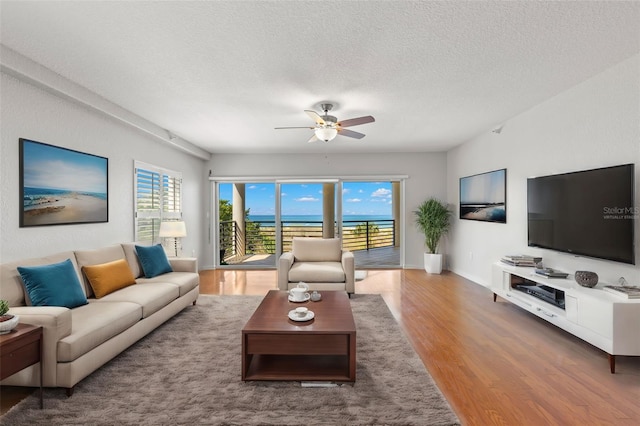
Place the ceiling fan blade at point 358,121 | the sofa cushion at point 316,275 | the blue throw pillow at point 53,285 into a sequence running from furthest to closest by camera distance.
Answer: the sofa cushion at point 316,275
the ceiling fan blade at point 358,121
the blue throw pillow at point 53,285

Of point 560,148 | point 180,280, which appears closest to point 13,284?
point 180,280

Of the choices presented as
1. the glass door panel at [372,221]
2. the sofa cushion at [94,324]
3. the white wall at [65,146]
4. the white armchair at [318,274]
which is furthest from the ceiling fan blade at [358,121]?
the glass door panel at [372,221]

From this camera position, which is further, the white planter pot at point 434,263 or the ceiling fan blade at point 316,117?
the white planter pot at point 434,263

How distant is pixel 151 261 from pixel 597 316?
179 inches

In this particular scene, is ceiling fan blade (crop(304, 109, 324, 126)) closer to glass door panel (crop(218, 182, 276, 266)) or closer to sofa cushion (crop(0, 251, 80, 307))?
sofa cushion (crop(0, 251, 80, 307))

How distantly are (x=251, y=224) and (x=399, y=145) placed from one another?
3.84 metres

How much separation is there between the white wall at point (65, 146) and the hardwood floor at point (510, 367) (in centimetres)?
137

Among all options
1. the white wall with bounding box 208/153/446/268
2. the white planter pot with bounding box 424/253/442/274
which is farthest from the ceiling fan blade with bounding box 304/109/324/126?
the white planter pot with bounding box 424/253/442/274

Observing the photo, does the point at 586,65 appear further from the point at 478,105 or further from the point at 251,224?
the point at 251,224

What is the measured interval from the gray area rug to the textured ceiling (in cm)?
255

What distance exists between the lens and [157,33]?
7.21 feet

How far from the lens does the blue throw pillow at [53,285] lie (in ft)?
7.75

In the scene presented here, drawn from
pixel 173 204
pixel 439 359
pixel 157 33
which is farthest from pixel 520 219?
pixel 173 204

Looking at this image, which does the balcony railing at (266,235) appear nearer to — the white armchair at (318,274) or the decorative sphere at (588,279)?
the white armchair at (318,274)
